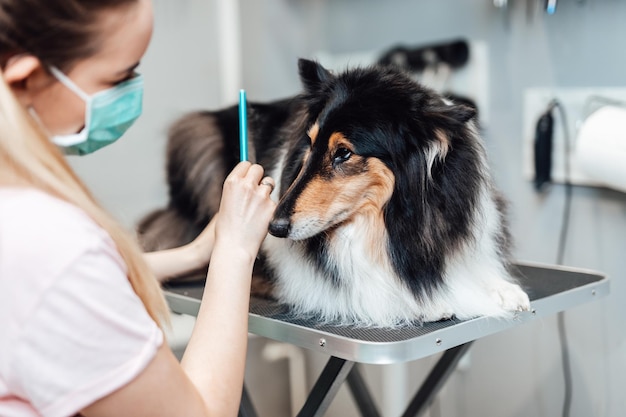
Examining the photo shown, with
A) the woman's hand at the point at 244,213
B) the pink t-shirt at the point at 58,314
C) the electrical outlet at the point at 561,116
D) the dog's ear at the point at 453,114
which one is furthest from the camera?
the electrical outlet at the point at 561,116

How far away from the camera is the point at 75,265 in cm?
76

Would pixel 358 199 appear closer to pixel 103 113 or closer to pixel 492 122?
pixel 103 113

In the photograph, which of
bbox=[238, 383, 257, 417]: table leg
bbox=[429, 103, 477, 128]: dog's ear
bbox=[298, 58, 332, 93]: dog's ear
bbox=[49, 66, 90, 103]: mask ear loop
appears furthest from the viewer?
bbox=[238, 383, 257, 417]: table leg

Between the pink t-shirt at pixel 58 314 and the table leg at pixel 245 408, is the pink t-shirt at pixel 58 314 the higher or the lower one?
the higher one

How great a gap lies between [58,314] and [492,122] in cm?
155

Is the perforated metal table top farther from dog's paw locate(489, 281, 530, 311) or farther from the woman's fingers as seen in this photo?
the woman's fingers

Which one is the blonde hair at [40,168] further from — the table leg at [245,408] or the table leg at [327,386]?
the table leg at [245,408]

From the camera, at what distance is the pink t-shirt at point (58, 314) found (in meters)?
0.75

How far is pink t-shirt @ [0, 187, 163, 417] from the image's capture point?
2.45 feet

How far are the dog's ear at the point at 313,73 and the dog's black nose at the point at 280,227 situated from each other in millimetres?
322

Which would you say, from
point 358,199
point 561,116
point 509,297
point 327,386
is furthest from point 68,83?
point 561,116

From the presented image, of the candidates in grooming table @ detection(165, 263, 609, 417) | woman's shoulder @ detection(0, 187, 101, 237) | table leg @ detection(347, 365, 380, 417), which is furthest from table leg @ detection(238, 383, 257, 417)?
woman's shoulder @ detection(0, 187, 101, 237)

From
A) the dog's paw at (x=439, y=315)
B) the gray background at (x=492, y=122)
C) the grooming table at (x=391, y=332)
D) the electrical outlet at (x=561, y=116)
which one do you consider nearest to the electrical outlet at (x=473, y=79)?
the gray background at (x=492, y=122)

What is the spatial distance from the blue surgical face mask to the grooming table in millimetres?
415
